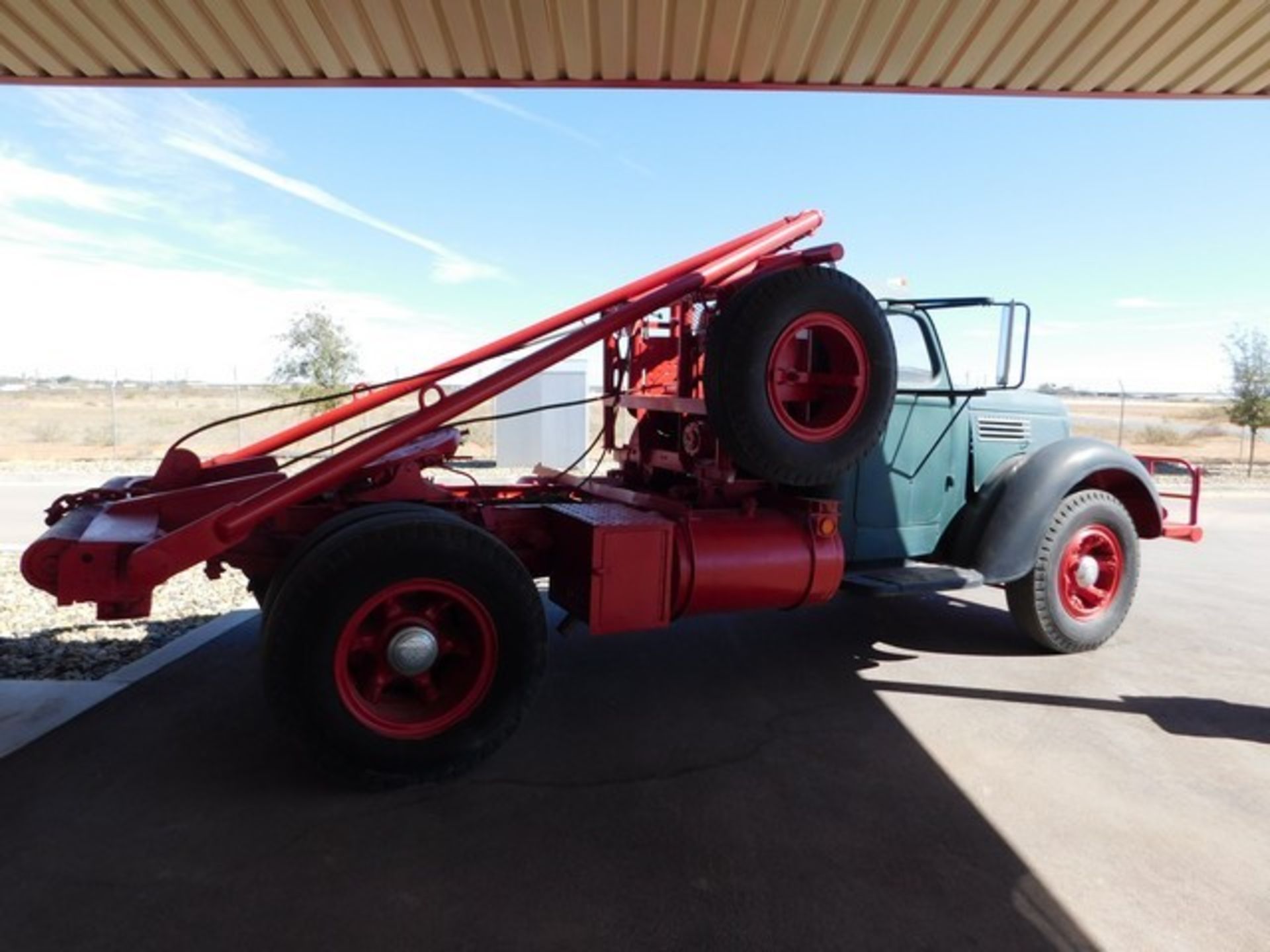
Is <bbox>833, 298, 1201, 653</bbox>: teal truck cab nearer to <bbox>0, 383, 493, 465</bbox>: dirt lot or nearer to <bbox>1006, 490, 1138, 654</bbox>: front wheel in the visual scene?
<bbox>1006, 490, 1138, 654</bbox>: front wheel

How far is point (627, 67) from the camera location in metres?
4.54

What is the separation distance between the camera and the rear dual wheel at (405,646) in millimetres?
3186

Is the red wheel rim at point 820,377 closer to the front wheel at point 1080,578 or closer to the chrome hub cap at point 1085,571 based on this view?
the front wheel at point 1080,578

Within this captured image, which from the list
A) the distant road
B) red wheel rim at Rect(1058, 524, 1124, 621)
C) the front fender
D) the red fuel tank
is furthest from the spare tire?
the distant road

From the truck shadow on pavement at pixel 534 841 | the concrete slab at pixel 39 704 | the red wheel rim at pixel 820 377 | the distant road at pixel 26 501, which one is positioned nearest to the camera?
the truck shadow on pavement at pixel 534 841

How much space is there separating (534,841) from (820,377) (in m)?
2.60

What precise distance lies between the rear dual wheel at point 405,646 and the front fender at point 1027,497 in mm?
2974

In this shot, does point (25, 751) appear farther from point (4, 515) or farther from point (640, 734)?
point (4, 515)

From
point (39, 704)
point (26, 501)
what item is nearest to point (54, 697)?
point (39, 704)

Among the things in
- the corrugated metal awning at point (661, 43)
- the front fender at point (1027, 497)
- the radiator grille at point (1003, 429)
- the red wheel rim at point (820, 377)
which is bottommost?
the front fender at point (1027, 497)

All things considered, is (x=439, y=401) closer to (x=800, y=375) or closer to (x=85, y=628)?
(x=800, y=375)

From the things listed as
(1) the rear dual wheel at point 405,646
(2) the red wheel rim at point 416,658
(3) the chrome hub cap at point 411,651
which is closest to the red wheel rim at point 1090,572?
(1) the rear dual wheel at point 405,646

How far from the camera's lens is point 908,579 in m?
4.67

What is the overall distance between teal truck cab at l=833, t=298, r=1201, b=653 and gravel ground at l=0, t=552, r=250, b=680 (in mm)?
4438
